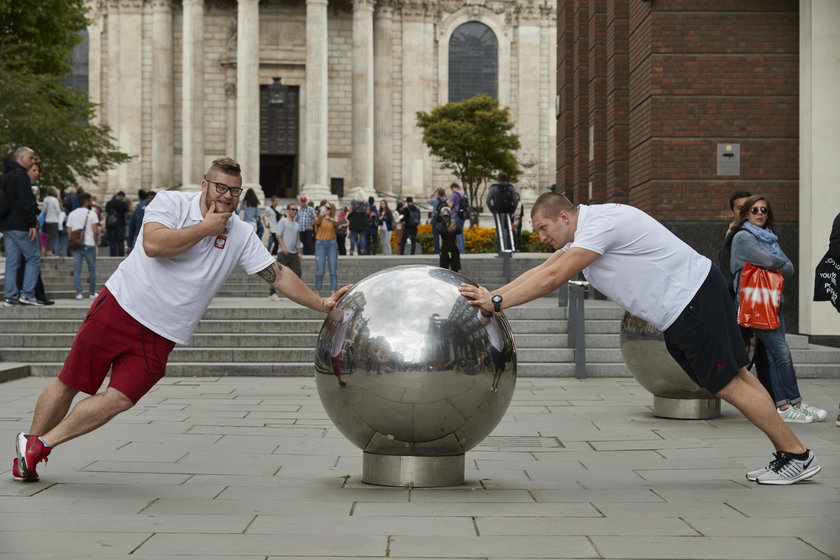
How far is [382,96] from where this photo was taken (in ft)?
188

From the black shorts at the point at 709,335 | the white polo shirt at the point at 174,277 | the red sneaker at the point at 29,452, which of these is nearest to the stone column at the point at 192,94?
the white polo shirt at the point at 174,277

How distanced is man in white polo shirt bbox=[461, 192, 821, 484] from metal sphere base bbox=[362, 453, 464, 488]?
986mm

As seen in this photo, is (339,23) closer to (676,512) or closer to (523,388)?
(523,388)

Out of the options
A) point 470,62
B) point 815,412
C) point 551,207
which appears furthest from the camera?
point 470,62

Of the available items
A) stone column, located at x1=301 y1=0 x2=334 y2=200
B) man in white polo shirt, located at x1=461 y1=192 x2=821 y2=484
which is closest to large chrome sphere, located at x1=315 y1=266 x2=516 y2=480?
man in white polo shirt, located at x1=461 y1=192 x2=821 y2=484

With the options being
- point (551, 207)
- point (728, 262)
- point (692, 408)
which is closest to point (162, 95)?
point (728, 262)

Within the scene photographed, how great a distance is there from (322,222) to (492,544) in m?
16.0

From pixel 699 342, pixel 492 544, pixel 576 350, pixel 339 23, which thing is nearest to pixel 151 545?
pixel 492 544

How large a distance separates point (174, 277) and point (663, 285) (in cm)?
268

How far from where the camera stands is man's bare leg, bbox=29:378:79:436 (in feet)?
21.5

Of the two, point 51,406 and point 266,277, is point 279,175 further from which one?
point 51,406

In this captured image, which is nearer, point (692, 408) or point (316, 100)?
point (692, 408)

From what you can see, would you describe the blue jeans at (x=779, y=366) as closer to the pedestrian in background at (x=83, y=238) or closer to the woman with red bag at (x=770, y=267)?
the woman with red bag at (x=770, y=267)

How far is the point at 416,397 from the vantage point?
609 centimetres
